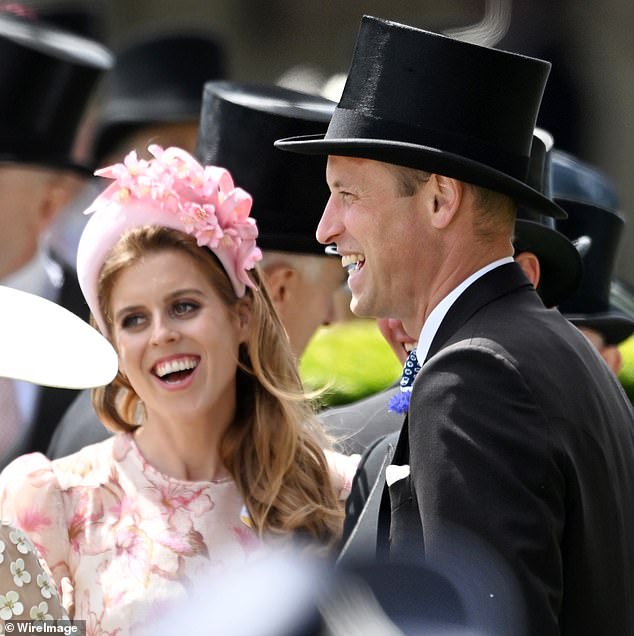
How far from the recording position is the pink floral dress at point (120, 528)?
3396mm

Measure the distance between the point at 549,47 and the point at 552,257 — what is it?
1108 cm

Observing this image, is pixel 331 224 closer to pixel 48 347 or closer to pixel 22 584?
pixel 48 347

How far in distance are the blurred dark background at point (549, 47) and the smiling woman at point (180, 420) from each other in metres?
9.37

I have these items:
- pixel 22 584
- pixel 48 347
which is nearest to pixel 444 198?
pixel 48 347

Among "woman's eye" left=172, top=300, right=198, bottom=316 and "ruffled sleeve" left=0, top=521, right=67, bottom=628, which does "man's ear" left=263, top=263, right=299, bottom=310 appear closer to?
"woman's eye" left=172, top=300, right=198, bottom=316

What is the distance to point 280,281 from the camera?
14.6 feet

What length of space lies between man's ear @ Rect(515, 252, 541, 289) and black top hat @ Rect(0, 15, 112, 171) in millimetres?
2414

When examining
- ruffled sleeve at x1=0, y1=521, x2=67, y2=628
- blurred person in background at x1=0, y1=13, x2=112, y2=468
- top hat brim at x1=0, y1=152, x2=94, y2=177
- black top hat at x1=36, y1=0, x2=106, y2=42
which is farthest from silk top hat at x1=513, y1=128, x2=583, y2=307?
black top hat at x1=36, y1=0, x2=106, y2=42

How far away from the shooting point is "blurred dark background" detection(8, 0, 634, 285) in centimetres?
1423

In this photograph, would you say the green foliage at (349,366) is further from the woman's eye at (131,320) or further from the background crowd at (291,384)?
the woman's eye at (131,320)

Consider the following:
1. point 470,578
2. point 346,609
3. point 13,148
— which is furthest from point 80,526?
point 13,148

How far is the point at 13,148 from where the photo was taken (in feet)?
19.0

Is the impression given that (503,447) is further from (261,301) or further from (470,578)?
(261,301)

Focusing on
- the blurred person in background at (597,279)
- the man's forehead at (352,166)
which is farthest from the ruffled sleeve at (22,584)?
the blurred person in background at (597,279)
